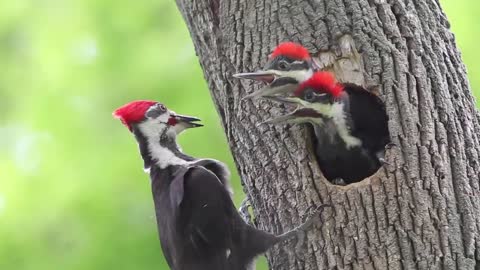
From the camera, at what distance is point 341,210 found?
3.12 metres

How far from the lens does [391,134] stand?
124 inches

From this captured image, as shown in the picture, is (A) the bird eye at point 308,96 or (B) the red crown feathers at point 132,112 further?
(B) the red crown feathers at point 132,112

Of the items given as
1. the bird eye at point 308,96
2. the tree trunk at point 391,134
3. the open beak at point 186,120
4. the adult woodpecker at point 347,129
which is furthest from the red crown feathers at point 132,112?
the bird eye at point 308,96

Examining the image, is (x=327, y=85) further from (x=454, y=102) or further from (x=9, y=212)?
(x=9, y=212)

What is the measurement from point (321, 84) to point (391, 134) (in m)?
0.32

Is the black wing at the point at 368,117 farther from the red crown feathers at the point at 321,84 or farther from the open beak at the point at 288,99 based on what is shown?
the open beak at the point at 288,99

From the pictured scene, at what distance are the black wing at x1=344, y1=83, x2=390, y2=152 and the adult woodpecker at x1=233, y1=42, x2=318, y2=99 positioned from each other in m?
0.21

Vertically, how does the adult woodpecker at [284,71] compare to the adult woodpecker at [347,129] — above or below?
above

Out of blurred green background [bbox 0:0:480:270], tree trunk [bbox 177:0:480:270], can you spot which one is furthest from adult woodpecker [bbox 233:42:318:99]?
blurred green background [bbox 0:0:480:270]

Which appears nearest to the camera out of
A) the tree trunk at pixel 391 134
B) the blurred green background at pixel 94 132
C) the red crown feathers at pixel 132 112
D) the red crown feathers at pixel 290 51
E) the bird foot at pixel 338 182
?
the tree trunk at pixel 391 134

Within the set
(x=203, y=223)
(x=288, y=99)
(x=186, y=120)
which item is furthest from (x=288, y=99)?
(x=186, y=120)

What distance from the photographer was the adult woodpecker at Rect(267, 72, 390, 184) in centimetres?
323

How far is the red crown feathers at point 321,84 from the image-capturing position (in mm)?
3111

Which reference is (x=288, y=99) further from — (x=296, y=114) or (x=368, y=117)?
(x=368, y=117)
